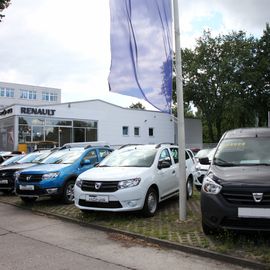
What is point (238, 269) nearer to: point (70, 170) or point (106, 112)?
point (70, 170)

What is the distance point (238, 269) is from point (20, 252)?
11.2ft

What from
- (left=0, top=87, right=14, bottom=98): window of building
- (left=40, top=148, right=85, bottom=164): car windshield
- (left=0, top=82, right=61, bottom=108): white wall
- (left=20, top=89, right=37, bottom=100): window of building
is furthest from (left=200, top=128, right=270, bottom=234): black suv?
(left=20, top=89, right=37, bottom=100): window of building

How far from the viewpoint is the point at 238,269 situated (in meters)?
5.57

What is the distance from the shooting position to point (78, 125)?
1469 inches

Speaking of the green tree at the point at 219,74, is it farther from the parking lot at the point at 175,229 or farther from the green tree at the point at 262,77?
the parking lot at the point at 175,229

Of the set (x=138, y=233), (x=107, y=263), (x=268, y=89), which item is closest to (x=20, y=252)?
(x=107, y=263)

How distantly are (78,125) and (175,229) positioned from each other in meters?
30.3

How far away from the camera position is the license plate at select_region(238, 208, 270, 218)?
591 cm

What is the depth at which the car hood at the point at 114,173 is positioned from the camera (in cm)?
858

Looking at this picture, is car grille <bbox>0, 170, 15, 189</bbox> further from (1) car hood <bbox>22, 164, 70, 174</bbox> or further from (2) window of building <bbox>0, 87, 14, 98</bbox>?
(2) window of building <bbox>0, 87, 14, 98</bbox>

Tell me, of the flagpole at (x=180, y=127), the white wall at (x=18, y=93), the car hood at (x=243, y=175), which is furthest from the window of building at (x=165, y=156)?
the white wall at (x=18, y=93)

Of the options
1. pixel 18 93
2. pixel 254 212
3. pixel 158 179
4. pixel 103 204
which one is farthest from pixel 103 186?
pixel 18 93

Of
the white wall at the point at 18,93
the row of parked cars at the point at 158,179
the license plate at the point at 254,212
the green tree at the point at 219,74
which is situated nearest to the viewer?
the license plate at the point at 254,212

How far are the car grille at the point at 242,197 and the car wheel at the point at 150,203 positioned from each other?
282 cm
